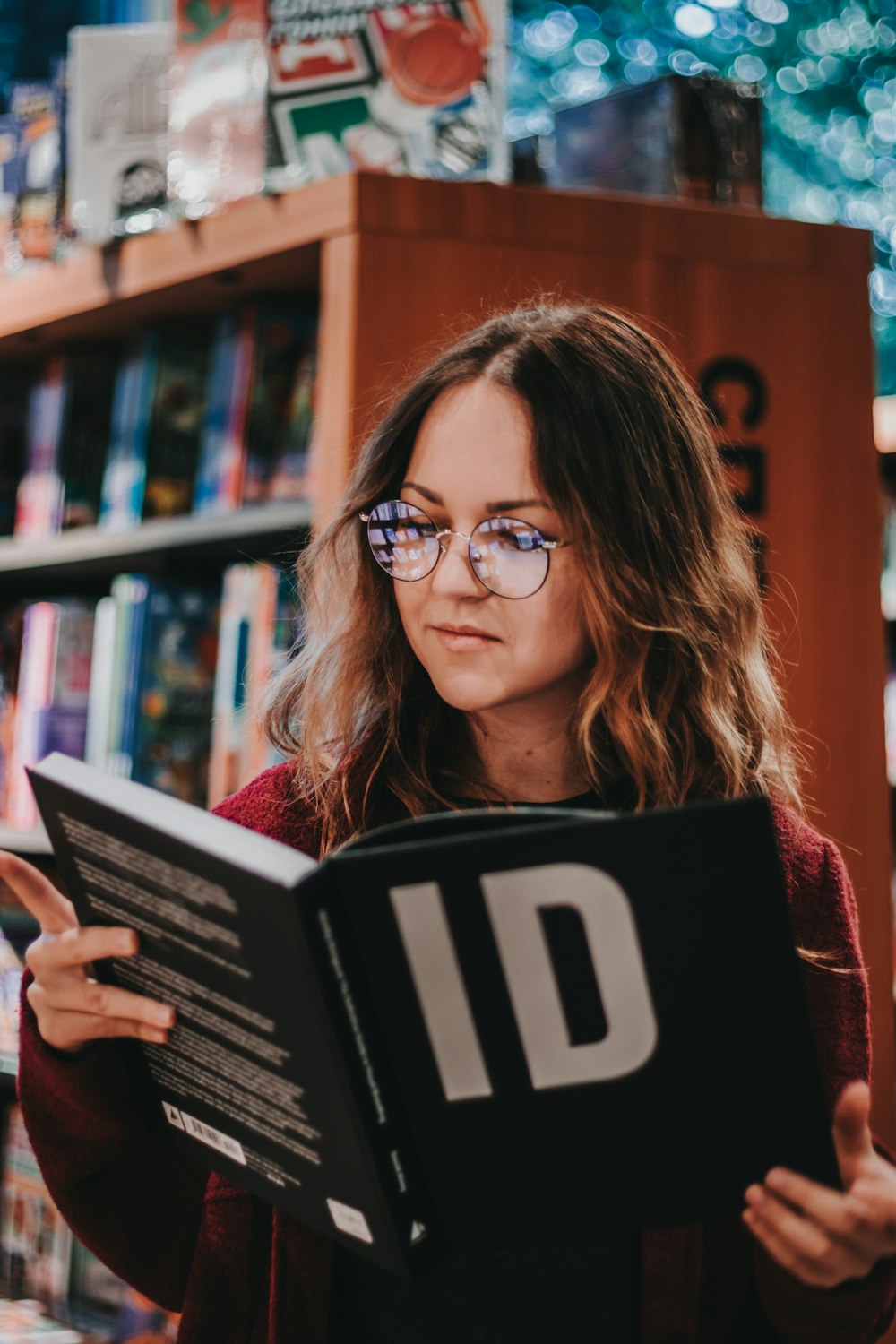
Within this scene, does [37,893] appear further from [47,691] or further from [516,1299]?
[47,691]

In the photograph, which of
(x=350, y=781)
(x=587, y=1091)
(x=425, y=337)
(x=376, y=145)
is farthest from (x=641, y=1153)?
(x=376, y=145)

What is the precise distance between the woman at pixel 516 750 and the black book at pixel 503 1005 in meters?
0.13

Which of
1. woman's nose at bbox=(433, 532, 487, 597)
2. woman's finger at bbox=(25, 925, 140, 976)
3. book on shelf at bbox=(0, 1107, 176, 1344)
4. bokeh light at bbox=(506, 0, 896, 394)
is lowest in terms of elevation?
book on shelf at bbox=(0, 1107, 176, 1344)

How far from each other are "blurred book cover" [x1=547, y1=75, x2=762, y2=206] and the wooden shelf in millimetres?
649

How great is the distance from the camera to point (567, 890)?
61 cm

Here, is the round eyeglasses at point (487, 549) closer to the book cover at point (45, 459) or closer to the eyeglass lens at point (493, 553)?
the eyeglass lens at point (493, 553)

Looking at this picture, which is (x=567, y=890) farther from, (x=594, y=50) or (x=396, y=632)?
(x=594, y=50)

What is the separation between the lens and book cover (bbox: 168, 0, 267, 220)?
1.51 metres

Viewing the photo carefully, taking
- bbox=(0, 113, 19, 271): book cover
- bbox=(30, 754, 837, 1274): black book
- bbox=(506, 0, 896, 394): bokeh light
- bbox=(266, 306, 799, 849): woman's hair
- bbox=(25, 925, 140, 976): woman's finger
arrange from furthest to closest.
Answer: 1. bbox=(506, 0, 896, 394): bokeh light
2. bbox=(0, 113, 19, 271): book cover
3. bbox=(266, 306, 799, 849): woman's hair
4. bbox=(25, 925, 140, 976): woman's finger
5. bbox=(30, 754, 837, 1274): black book

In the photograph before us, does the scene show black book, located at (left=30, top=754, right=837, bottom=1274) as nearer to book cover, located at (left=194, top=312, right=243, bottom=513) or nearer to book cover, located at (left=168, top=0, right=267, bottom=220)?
book cover, located at (left=194, top=312, right=243, bottom=513)

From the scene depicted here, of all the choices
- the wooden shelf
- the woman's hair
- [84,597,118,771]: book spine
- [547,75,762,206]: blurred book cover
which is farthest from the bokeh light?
the woman's hair

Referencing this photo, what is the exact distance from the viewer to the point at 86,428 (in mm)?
1877

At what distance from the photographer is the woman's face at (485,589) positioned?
92cm

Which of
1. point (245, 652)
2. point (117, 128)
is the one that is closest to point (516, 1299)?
point (245, 652)
